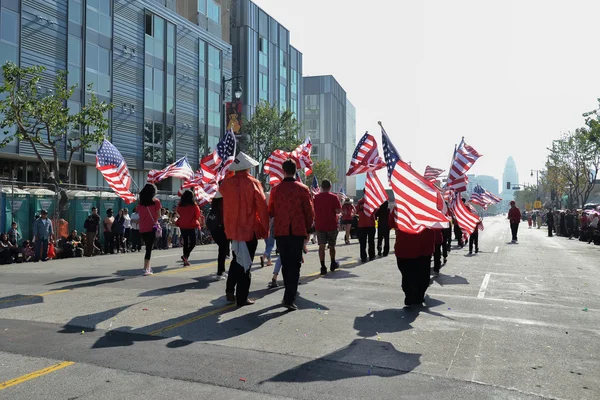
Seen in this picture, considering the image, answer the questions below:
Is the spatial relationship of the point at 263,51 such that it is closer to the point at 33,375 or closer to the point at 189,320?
the point at 189,320

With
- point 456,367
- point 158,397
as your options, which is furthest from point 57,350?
point 456,367

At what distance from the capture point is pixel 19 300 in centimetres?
757

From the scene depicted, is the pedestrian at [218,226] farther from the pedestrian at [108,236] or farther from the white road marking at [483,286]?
the pedestrian at [108,236]

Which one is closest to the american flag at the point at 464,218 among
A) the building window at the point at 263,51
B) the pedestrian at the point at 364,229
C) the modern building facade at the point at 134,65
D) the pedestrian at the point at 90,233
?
the pedestrian at the point at 364,229

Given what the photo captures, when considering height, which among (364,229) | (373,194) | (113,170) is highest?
(113,170)

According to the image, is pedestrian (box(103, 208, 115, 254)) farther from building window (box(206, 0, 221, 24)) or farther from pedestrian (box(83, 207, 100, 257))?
building window (box(206, 0, 221, 24))

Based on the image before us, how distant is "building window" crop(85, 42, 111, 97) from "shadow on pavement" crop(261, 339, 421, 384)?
28190 mm

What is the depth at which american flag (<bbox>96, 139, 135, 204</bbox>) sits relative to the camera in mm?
13742

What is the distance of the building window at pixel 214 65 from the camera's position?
42.3m

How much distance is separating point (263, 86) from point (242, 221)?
48523 millimetres

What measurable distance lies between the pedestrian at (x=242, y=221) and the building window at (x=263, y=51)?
48.3m

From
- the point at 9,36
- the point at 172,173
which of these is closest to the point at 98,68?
the point at 9,36

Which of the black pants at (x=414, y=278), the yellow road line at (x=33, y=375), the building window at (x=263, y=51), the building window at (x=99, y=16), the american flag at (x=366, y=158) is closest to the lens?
the yellow road line at (x=33, y=375)

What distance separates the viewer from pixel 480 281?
1038 centimetres
